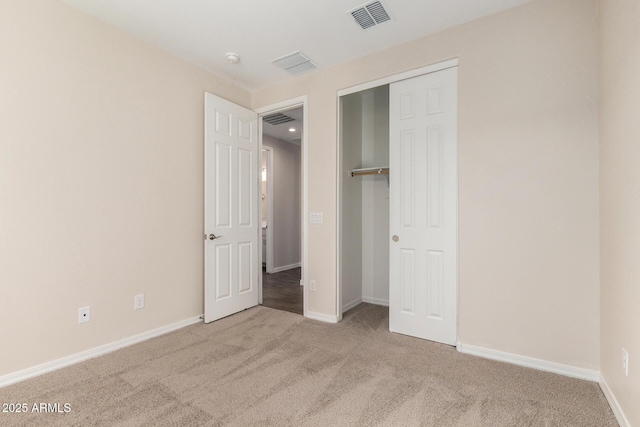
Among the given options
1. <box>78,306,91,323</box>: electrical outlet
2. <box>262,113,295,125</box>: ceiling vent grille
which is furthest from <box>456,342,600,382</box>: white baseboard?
<box>262,113,295,125</box>: ceiling vent grille

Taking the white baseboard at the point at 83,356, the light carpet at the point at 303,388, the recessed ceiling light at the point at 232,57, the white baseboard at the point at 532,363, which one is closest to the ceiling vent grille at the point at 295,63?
the recessed ceiling light at the point at 232,57

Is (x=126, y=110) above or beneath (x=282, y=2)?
beneath

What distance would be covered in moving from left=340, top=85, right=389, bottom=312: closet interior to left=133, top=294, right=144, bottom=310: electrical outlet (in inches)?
83.5

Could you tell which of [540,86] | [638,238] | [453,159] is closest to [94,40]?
[453,159]

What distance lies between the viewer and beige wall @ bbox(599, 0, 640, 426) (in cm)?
140

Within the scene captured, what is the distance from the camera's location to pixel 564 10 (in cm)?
210

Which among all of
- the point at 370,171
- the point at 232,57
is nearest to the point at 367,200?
the point at 370,171

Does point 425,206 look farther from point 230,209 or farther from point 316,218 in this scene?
point 230,209

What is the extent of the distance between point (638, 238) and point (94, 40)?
372 cm

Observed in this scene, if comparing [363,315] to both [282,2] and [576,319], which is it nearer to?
[576,319]

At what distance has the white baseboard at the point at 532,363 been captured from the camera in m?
2.00

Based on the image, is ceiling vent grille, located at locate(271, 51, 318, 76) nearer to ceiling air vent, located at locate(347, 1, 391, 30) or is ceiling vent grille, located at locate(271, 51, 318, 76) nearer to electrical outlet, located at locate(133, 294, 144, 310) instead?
ceiling air vent, located at locate(347, 1, 391, 30)

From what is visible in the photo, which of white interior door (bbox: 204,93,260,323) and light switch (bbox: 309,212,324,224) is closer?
white interior door (bbox: 204,93,260,323)

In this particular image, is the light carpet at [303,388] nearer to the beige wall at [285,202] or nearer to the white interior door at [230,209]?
the white interior door at [230,209]
